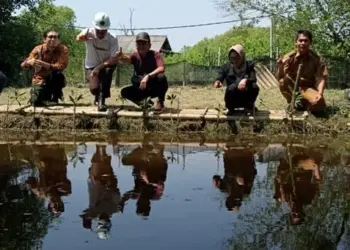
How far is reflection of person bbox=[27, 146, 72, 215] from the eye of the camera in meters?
4.77

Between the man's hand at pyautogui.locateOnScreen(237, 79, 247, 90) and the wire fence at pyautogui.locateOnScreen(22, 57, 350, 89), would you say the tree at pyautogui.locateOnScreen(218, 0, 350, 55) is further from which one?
the man's hand at pyautogui.locateOnScreen(237, 79, 247, 90)

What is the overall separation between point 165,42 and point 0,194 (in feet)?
125

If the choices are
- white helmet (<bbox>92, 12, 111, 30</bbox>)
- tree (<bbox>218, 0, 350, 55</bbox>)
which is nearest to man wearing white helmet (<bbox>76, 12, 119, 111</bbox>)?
white helmet (<bbox>92, 12, 111, 30</bbox>)

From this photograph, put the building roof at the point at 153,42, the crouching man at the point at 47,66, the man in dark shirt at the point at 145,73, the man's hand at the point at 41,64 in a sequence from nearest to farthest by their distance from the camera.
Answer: the man in dark shirt at the point at 145,73
the man's hand at the point at 41,64
the crouching man at the point at 47,66
the building roof at the point at 153,42

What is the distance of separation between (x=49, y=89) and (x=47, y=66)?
16.2 inches

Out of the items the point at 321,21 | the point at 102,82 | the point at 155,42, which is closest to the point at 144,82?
the point at 102,82

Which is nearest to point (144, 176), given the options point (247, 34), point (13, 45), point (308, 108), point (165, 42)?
point (308, 108)

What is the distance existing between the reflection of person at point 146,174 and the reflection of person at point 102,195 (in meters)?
0.12

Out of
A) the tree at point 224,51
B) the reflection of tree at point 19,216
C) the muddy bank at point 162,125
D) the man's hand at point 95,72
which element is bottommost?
the reflection of tree at point 19,216

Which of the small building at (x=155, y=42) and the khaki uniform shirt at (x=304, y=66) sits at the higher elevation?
the small building at (x=155, y=42)

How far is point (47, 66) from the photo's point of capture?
8.75 m

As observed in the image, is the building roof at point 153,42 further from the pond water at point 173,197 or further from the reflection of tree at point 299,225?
the reflection of tree at point 299,225

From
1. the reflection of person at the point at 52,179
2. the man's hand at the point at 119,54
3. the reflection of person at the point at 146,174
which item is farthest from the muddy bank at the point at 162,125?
the reflection of person at the point at 52,179

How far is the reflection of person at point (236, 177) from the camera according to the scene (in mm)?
4809
